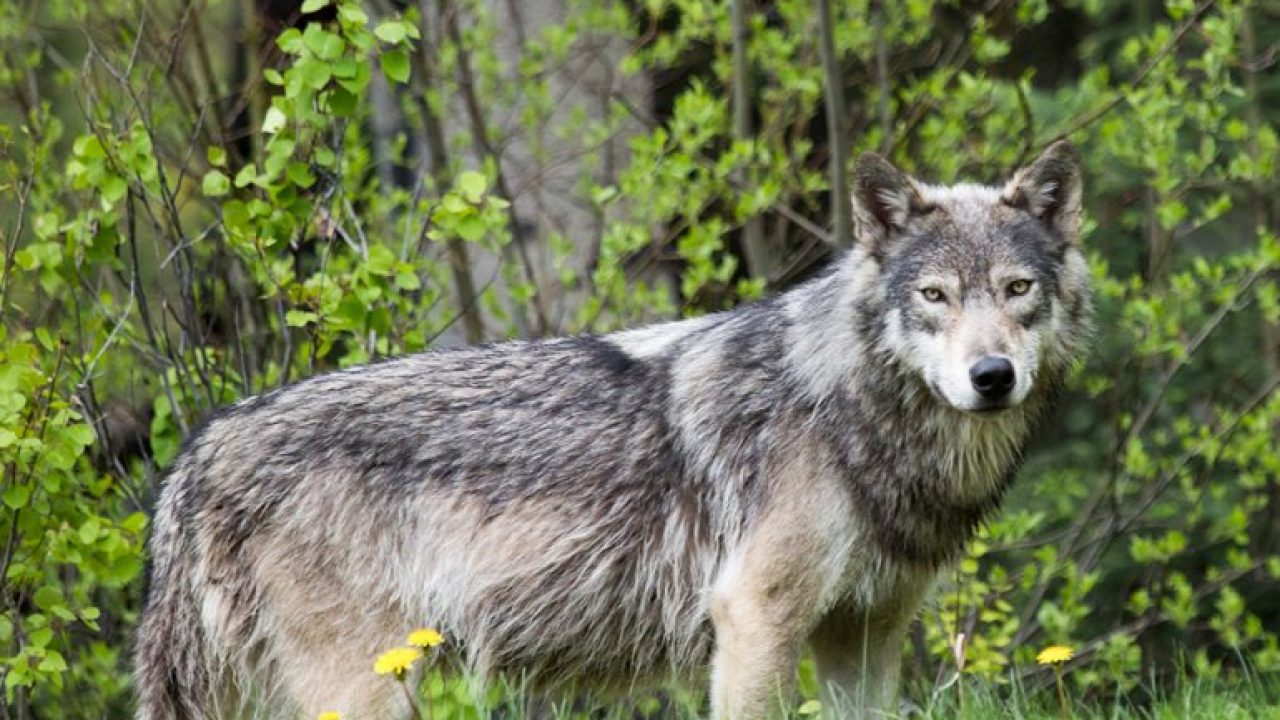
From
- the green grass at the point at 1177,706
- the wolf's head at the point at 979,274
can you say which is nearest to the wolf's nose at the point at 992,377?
the wolf's head at the point at 979,274

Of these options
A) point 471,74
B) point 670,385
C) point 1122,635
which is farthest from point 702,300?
point 670,385

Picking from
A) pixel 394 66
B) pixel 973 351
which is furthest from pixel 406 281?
pixel 973 351

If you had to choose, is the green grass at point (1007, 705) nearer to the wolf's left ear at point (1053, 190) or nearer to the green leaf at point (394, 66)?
the wolf's left ear at point (1053, 190)

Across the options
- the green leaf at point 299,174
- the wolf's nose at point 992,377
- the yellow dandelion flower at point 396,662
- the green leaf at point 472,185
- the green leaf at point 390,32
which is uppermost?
the green leaf at point 390,32

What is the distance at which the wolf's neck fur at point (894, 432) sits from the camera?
504cm

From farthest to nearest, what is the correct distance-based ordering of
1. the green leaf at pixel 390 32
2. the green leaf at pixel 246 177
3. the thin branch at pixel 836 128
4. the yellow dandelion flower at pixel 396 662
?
the thin branch at pixel 836 128
the green leaf at pixel 246 177
the green leaf at pixel 390 32
the yellow dandelion flower at pixel 396 662

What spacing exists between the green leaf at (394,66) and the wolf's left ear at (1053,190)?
2.04 meters

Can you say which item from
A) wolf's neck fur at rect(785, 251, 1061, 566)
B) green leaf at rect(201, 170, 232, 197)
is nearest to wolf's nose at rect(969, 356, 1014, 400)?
wolf's neck fur at rect(785, 251, 1061, 566)

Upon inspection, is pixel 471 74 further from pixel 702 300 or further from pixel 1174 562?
pixel 1174 562

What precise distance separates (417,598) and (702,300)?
3608 mm

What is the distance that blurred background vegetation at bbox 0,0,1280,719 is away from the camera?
19.7 ft

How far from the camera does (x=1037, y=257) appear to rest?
4.94 meters

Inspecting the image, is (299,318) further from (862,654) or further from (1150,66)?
(1150,66)

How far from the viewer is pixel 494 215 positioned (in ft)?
20.4
